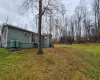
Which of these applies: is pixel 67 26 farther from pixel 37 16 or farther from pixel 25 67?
pixel 25 67

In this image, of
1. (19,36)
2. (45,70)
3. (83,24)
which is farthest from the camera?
(83,24)

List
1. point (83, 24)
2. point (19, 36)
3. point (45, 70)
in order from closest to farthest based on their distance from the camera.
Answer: point (45, 70) → point (19, 36) → point (83, 24)

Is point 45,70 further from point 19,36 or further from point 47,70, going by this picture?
point 19,36

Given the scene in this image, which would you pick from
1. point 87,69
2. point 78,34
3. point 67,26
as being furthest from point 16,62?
point 67,26

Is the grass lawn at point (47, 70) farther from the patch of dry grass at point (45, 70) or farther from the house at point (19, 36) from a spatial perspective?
the house at point (19, 36)

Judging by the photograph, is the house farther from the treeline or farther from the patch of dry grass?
the treeline

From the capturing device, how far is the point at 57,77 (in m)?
8.16

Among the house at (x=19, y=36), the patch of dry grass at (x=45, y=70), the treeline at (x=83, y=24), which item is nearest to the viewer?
the patch of dry grass at (x=45, y=70)

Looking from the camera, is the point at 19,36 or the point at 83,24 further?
the point at 83,24

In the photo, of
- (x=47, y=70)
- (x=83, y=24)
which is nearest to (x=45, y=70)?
(x=47, y=70)

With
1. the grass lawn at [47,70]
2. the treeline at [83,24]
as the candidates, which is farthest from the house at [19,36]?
the treeline at [83,24]

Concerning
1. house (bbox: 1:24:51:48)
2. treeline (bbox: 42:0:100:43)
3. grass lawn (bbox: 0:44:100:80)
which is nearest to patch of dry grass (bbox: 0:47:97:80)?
grass lawn (bbox: 0:44:100:80)

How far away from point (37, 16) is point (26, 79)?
24.8 ft

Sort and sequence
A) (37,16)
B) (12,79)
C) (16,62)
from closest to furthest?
1. (12,79)
2. (16,62)
3. (37,16)
